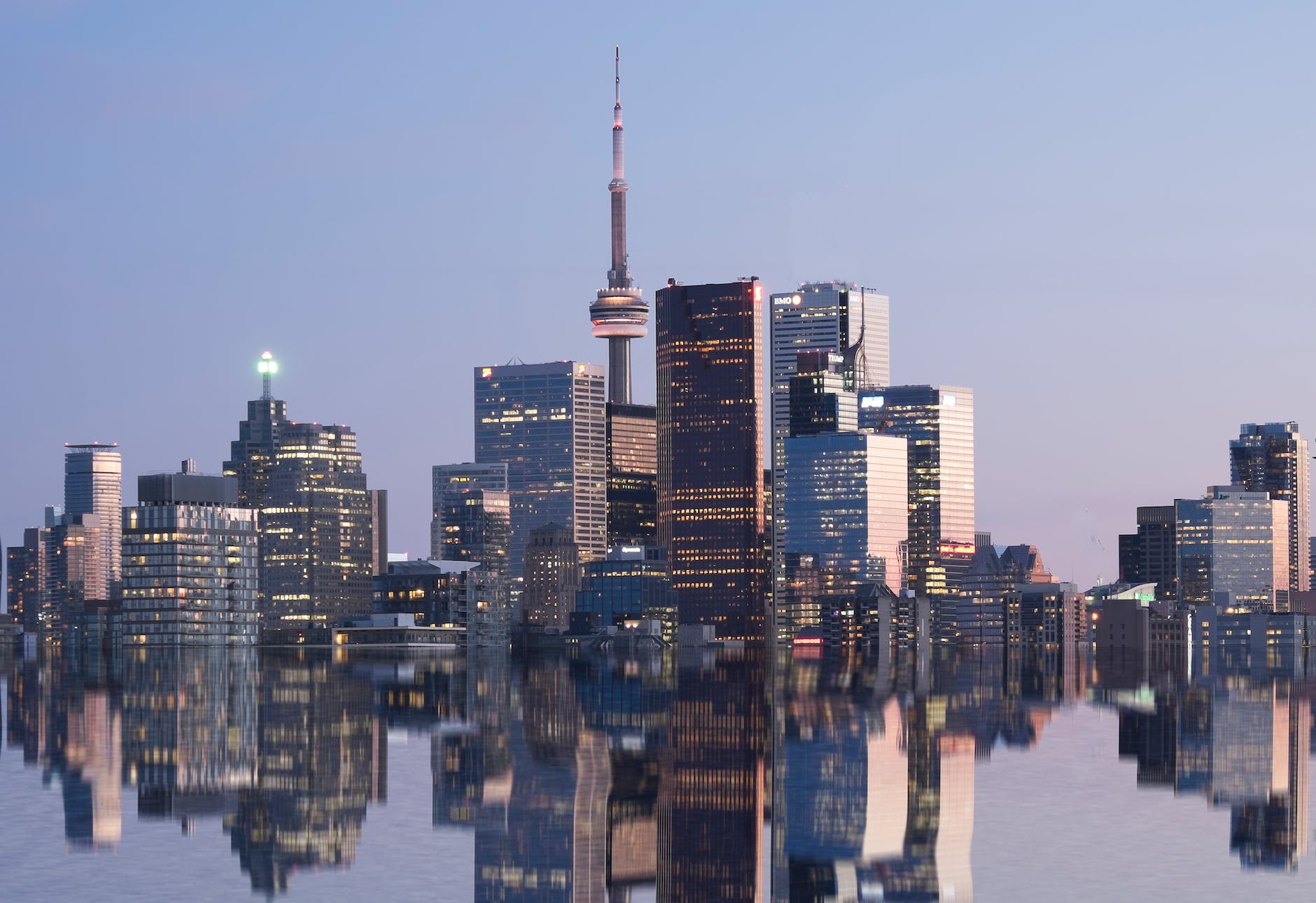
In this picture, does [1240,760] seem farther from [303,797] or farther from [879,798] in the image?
[303,797]

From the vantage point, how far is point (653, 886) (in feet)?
187

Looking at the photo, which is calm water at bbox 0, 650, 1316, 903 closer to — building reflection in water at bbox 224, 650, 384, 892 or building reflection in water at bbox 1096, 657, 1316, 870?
building reflection in water at bbox 224, 650, 384, 892

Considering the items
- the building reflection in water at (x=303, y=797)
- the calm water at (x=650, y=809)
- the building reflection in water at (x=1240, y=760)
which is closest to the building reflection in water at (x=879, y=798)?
the calm water at (x=650, y=809)

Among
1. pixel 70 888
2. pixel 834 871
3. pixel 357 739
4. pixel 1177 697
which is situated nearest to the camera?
A: pixel 70 888

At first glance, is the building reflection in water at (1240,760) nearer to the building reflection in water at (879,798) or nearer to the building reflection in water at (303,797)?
the building reflection in water at (879,798)

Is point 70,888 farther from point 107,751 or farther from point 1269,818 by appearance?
point 107,751

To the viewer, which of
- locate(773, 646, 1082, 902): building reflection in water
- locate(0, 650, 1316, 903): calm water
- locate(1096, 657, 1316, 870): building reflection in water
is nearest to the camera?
locate(0, 650, 1316, 903): calm water

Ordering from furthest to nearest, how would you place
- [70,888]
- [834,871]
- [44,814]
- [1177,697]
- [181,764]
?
[1177,697] → [181,764] → [44,814] → [834,871] → [70,888]

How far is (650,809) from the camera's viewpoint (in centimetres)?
7444

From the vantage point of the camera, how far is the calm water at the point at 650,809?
191ft

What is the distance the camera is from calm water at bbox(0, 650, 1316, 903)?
58312mm

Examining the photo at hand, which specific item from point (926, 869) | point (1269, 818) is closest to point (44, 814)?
point (926, 869)

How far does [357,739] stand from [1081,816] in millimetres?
52477

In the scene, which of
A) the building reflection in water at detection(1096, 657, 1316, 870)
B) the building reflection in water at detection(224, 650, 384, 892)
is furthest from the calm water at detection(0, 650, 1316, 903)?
the building reflection in water at detection(1096, 657, 1316, 870)
